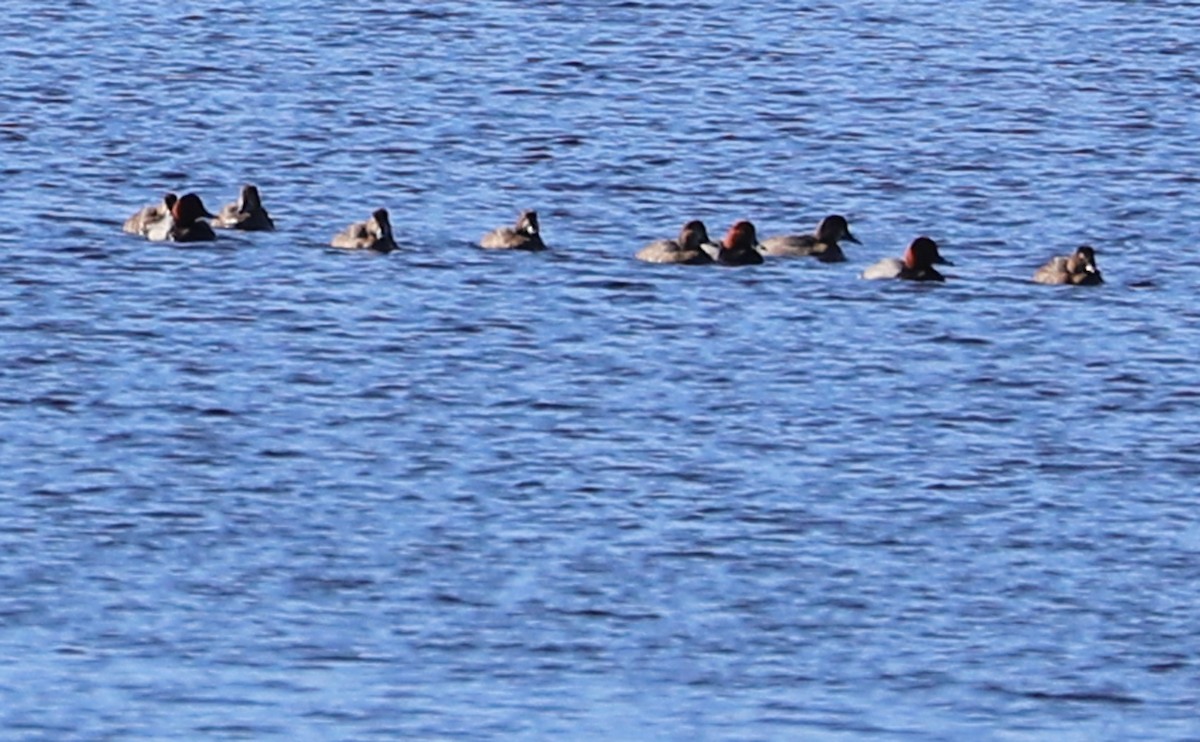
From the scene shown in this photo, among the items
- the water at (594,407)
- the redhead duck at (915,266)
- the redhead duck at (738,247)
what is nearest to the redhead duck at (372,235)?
the water at (594,407)

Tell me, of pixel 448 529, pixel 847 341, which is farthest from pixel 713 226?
pixel 448 529

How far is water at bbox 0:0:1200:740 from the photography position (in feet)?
46.8

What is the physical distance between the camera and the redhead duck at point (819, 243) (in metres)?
23.8

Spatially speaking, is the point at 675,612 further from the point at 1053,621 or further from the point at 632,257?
the point at 632,257

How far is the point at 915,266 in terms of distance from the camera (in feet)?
75.5

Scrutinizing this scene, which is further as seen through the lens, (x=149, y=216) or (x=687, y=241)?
(x=149, y=216)

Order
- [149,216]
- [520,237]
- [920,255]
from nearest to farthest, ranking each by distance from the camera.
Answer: [920,255] → [520,237] → [149,216]

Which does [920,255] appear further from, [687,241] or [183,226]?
[183,226]

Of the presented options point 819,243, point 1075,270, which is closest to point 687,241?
point 819,243

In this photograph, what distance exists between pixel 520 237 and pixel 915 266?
9.46 ft

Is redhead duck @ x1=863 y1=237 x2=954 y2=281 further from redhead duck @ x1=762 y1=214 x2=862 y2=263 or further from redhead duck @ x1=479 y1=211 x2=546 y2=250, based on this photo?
redhead duck @ x1=479 y1=211 x2=546 y2=250

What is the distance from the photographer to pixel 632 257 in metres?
23.8

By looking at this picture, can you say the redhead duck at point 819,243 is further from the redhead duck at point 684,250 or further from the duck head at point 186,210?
the duck head at point 186,210

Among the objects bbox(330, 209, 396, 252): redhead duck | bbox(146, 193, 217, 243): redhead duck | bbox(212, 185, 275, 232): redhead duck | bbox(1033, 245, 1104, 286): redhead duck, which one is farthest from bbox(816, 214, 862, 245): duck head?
bbox(146, 193, 217, 243): redhead duck
